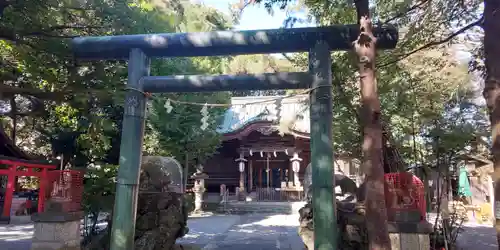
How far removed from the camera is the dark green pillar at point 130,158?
14.8 feet

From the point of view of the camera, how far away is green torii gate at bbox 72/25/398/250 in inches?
169

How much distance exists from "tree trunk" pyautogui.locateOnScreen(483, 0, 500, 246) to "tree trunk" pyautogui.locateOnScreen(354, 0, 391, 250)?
113cm

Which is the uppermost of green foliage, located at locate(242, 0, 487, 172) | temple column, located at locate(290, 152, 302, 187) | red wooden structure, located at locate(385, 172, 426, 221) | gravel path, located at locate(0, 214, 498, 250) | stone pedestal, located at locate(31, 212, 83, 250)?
green foliage, located at locate(242, 0, 487, 172)

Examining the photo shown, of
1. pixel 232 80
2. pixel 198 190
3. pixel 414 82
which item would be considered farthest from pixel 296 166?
pixel 232 80

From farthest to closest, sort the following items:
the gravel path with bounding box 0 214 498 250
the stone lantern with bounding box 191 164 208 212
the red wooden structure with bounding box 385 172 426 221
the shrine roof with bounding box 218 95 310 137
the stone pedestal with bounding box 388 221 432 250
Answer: the shrine roof with bounding box 218 95 310 137 < the stone lantern with bounding box 191 164 208 212 < the gravel path with bounding box 0 214 498 250 < the red wooden structure with bounding box 385 172 426 221 < the stone pedestal with bounding box 388 221 432 250

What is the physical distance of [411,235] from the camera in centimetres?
497

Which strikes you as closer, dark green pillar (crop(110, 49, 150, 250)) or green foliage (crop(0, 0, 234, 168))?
dark green pillar (crop(110, 49, 150, 250))

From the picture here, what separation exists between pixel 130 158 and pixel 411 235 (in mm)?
4397

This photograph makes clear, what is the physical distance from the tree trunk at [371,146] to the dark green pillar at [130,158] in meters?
3.16

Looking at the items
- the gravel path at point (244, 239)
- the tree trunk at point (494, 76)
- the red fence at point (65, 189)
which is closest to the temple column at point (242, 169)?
the gravel path at point (244, 239)

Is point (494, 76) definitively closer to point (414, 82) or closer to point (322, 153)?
point (322, 153)

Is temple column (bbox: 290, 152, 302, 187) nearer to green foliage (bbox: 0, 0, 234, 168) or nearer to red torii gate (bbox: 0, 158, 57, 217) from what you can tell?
green foliage (bbox: 0, 0, 234, 168)

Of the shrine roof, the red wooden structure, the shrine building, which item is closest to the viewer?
the red wooden structure

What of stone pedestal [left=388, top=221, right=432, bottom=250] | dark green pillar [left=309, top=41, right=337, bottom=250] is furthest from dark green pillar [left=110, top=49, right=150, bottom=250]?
stone pedestal [left=388, top=221, right=432, bottom=250]
